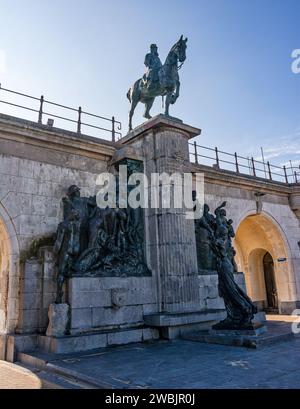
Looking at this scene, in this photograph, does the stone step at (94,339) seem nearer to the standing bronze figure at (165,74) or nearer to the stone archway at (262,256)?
the standing bronze figure at (165,74)

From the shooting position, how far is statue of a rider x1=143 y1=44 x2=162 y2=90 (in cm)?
1025

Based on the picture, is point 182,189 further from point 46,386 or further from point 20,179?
point 46,386

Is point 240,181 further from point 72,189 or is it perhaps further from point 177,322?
point 177,322

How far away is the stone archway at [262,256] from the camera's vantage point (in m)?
16.1

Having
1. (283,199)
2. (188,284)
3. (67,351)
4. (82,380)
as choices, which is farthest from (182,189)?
(283,199)

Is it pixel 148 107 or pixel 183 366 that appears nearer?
pixel 183 366

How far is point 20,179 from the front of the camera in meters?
8.66

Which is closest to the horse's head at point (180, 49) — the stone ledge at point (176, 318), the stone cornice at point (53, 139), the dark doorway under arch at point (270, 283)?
the stone cornice at point (53, 139)

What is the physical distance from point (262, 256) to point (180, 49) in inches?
467

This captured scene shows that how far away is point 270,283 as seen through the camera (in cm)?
1783

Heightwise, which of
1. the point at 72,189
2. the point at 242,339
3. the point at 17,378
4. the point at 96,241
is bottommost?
the point at 17,378

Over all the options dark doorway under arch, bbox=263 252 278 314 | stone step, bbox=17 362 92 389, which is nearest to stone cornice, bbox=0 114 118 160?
stone step, bbox=17 362 92 389

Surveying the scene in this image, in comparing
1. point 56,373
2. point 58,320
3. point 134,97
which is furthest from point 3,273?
point 134,97

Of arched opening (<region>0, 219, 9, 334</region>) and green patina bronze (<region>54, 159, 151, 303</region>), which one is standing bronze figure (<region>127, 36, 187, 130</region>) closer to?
green patina bronze (<region>54, 159, 151, 303</region>)
